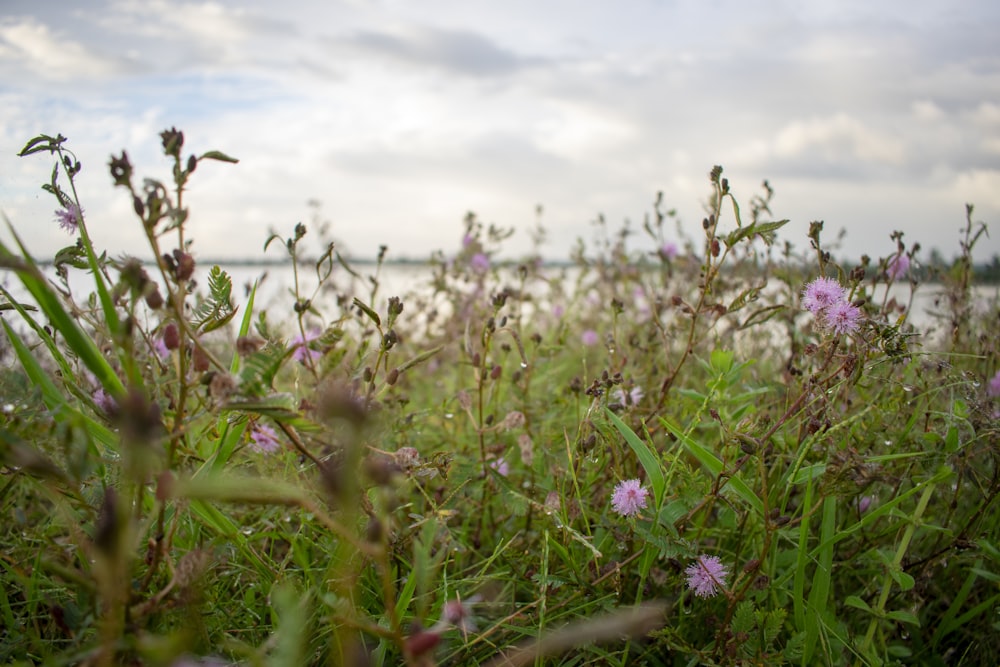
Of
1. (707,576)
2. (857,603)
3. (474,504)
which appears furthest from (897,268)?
(474,504)

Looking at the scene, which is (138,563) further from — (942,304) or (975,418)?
(942,304)

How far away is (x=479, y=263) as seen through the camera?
8.99 ft

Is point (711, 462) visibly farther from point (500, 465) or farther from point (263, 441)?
point (263, 441)

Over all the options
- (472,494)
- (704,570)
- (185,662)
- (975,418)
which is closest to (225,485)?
(185,662)

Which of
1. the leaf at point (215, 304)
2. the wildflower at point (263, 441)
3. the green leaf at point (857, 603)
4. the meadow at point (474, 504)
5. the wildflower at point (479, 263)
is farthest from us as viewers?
the wildflower at point (479, 263)

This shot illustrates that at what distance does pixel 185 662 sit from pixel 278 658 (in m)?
0.31

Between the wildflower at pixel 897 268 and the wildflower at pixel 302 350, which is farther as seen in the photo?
the wildflower at pixel 897 268

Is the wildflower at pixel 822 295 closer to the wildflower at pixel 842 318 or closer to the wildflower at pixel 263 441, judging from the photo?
the wildflower at pixel 842 318

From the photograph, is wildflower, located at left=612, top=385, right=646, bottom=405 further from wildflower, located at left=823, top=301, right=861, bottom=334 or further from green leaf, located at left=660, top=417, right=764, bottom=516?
wildflower, located at left=823, top=301, right=861, bottom=334

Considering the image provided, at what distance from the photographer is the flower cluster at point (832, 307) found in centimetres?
112

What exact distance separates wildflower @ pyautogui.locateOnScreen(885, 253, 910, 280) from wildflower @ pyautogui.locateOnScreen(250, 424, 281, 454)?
133 cm

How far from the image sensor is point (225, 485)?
1.96 ft

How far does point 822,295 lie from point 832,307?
35 mm

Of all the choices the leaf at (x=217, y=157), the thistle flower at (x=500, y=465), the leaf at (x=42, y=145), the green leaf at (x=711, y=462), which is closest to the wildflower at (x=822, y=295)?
the green leaf at (x=711, y=462)
